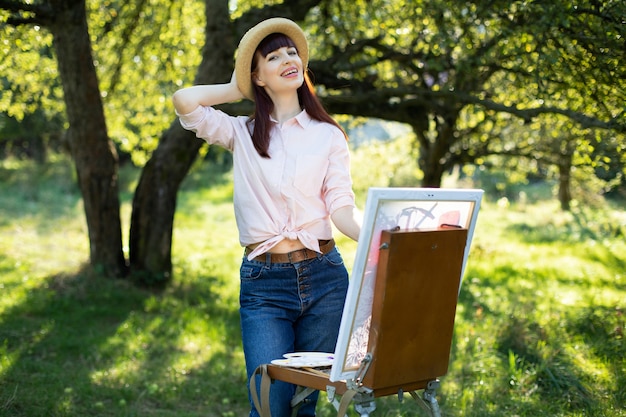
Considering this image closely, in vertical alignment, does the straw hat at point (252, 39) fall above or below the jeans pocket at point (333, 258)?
above

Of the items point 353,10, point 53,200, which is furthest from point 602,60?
point 53,200

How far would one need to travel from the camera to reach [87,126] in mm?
7418

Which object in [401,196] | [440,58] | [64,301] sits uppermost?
[440,58]

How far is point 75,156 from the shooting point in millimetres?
7559

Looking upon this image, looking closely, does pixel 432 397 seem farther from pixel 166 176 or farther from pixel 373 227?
pixel 166 176

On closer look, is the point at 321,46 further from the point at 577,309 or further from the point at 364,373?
the point at 364,373

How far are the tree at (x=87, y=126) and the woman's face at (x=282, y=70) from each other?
13.2 feet

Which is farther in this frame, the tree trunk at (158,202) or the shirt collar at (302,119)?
the tree trunk at (158,202)

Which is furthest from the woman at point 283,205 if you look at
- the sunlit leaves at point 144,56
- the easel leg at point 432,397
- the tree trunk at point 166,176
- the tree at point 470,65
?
the sunlit leaves at point 144,56

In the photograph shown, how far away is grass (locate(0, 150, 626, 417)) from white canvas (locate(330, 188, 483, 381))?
211 centimetres

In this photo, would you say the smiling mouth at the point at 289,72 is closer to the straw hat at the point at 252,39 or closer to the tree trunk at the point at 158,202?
the straw hat at the point at 252,39

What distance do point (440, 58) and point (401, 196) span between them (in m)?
4.31

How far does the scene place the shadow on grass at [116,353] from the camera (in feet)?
15.2

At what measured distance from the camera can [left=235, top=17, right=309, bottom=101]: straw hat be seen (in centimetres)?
308
